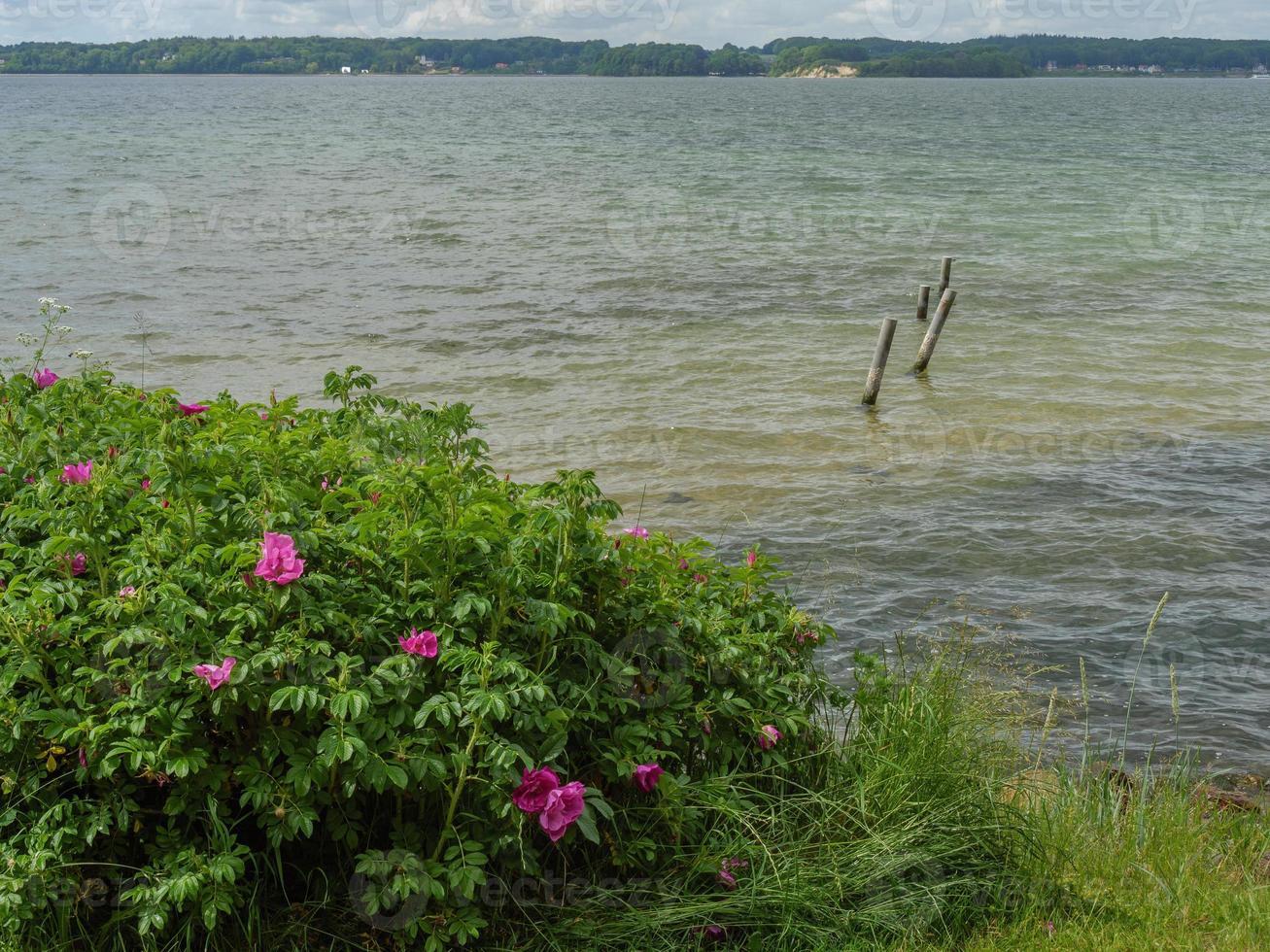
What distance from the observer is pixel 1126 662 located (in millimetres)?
7969

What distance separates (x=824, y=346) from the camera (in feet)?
59.5

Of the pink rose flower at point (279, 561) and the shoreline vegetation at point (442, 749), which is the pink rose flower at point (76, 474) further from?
the pink rose flower at point (279, 561)

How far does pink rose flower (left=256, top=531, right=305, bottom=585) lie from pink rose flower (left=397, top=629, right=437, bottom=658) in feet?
1.11

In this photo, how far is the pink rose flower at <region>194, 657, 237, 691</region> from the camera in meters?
3.00

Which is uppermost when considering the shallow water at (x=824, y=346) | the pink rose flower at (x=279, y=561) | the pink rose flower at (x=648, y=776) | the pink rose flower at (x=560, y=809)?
the pink rose flower at (x=279, y=561)

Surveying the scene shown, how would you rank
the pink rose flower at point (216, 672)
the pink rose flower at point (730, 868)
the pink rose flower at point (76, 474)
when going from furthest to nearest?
1. the pink rose flower at point (76, 474)
2. the pink rose flower at point (730, 868)
3. the pink rose flower at point (216, 672)

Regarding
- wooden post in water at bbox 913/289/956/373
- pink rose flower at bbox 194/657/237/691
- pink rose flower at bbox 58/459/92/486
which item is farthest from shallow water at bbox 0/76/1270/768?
pink rose flower at bbox 194/657/237/691

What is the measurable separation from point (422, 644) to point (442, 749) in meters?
0.29

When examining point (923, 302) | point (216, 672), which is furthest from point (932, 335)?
point (216, 672)

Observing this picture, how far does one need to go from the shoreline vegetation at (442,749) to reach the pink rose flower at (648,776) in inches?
0.9

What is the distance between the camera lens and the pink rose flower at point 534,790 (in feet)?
10.4

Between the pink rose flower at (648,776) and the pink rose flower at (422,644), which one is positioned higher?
the pink rose flower at (422,644)

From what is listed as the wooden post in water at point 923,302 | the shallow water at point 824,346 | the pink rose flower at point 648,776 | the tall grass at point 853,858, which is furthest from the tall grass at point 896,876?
the wooden post in water at point 923,302

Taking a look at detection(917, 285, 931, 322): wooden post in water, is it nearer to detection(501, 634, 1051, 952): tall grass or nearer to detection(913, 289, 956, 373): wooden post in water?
detection(913, 289, 956, 373): wooden post in water
